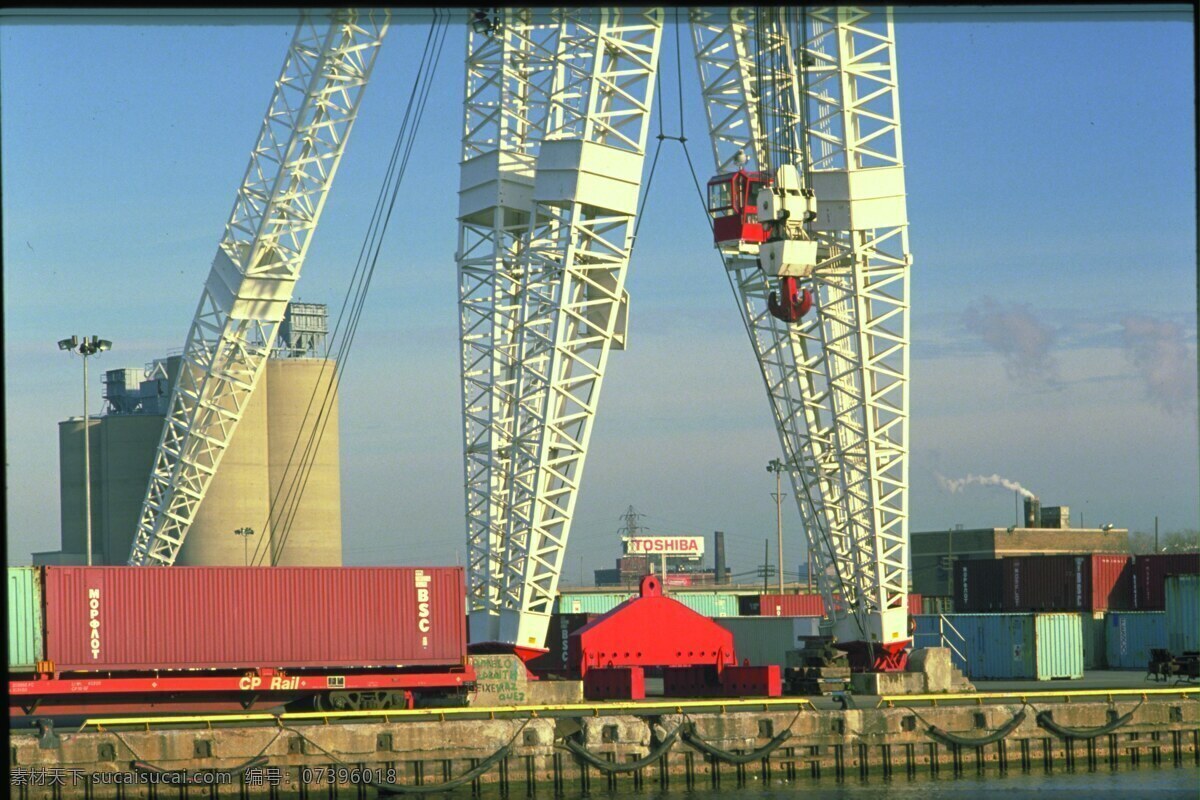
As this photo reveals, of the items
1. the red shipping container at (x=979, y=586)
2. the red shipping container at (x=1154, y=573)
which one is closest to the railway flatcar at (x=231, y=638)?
the red shipping container at (x=1154, y=573)

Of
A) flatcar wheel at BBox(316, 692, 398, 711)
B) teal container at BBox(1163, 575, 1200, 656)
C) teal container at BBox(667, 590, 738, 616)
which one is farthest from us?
teal container at BBox(667, 590, 738, 616)

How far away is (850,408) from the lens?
4362cm

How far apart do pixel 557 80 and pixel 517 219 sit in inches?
189

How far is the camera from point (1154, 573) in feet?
201

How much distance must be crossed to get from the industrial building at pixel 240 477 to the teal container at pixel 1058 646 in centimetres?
6068

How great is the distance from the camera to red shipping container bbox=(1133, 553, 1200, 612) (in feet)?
198

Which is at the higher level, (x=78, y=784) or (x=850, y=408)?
(x=850, y=408)

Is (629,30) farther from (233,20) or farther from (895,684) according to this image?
(233,20)

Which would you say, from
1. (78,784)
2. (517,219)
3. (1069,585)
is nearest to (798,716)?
(78,784)

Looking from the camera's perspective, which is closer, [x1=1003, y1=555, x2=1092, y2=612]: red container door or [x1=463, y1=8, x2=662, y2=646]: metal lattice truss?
[x1=463, y1=8, x2=662, y2=646]: metal lattice truss

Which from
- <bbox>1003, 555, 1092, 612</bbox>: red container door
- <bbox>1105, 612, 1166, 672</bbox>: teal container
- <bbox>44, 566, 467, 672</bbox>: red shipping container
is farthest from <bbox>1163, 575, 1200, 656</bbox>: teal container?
<bbox>44, 566, 467, 672</bbox>: red shipping container

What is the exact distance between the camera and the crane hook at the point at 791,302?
42.8m

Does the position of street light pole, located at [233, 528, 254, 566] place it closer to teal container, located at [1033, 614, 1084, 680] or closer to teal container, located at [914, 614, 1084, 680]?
teal container, located at [914, 614, 1084, 680]

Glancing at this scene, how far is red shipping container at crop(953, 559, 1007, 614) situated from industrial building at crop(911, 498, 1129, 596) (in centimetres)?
2131
